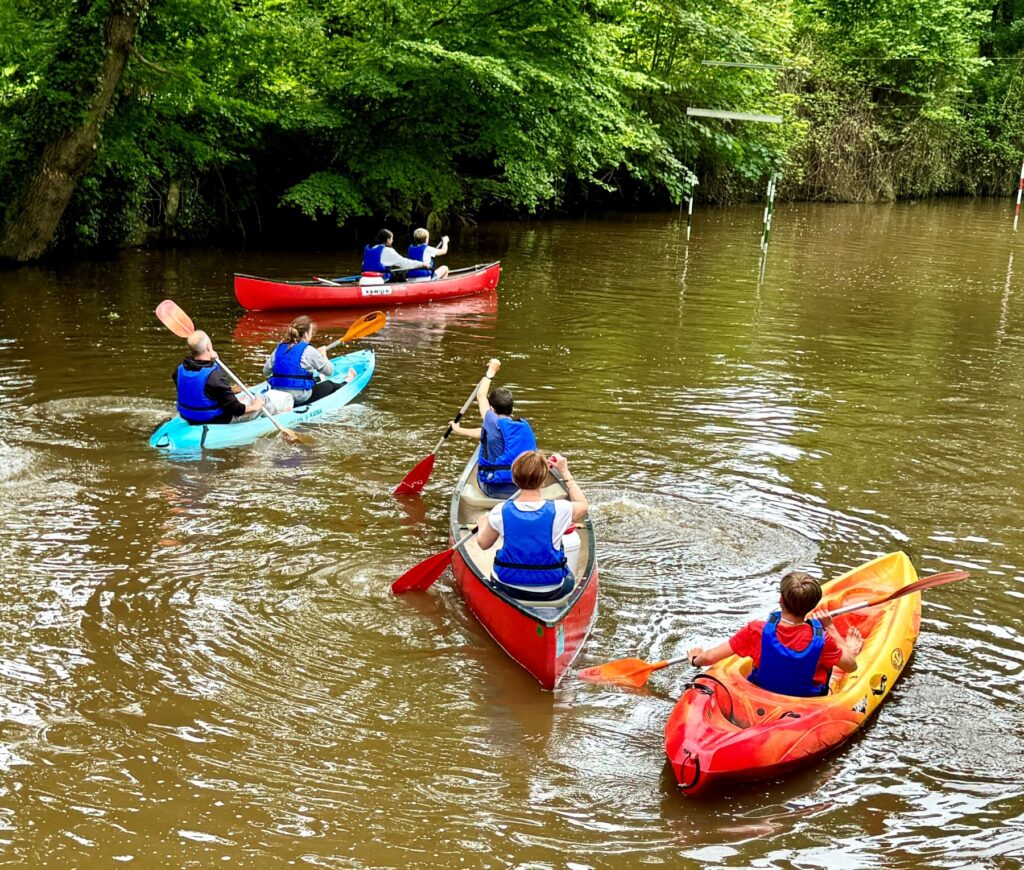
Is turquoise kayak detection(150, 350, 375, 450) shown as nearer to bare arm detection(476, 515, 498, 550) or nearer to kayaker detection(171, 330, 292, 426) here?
kayaker detection(171, 330, 292, 426)

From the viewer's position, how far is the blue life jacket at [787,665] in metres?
5.74

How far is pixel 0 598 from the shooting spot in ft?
24.1

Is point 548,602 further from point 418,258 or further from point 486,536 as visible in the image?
point 418,258

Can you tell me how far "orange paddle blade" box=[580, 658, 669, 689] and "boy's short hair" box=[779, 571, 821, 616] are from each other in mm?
1061

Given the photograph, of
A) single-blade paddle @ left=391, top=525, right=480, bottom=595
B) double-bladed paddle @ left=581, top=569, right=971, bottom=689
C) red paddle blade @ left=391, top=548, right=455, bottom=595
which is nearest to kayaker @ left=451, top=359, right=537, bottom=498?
single-blade paddle @ left=391, top=525, right=480, bottom=595

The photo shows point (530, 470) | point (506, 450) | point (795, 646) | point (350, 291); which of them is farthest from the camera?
point (350, 291)

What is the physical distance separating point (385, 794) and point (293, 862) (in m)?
0.65

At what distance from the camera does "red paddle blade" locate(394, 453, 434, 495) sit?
964cm

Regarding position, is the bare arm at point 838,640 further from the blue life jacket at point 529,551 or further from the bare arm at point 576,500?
the bare arm at point 576,500

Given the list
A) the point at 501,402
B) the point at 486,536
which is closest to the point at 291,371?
the point at 501,402

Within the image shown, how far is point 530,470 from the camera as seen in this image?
21.0 ft

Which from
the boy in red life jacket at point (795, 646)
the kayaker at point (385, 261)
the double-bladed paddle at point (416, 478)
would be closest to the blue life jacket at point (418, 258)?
the kayaker at point (385, 261)

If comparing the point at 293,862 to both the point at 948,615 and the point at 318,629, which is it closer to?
the point at 318,629

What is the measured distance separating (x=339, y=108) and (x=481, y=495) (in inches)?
630
